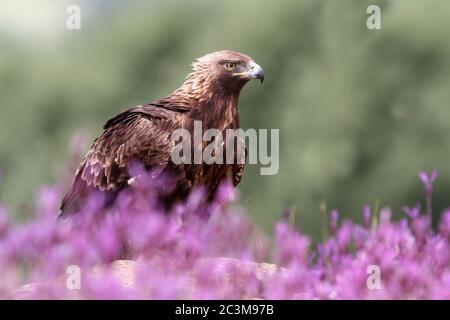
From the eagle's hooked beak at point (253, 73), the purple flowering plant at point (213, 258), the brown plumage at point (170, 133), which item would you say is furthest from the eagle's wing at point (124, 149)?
the purple flowering plant at point (213, 258)

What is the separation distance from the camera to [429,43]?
15.0m

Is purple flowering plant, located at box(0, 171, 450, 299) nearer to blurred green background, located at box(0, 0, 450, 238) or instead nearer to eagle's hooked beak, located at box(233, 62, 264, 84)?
eagle's hooked beak, located at box(233, 62, 264, 84)

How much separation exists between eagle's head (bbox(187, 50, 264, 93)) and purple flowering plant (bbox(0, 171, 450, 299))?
395 cm

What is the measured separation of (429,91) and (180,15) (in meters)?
4.64

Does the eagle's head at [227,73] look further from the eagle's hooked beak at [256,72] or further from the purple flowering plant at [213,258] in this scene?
the purple flowering plant at [213,258]

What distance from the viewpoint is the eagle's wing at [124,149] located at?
26.0 ft

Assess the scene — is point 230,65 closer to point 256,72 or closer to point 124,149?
point 256,72

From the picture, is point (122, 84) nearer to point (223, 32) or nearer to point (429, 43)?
point (223, 32)

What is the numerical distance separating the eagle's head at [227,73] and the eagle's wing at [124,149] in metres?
0.72

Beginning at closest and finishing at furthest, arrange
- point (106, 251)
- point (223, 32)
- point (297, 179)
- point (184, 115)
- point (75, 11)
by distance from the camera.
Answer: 1. point (106, 251)
2. point (75, 11)
3. point (184, 115)
4. point (297, 179)
5. point (223, 32)

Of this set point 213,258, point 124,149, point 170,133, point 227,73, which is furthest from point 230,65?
point 213,258

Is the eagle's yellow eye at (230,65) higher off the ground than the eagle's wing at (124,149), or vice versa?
the eagle's yellow eye at (230,65)

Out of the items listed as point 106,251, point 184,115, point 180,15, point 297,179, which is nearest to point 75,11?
point 184,115

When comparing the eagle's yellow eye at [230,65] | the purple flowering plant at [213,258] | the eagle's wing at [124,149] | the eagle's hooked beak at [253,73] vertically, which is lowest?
the purple flowering plant at [213,258]
